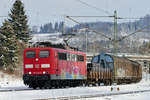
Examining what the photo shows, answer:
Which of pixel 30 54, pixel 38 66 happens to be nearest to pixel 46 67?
pixel 38 66

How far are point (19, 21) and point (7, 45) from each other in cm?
1439

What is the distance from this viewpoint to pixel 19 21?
7556 cm

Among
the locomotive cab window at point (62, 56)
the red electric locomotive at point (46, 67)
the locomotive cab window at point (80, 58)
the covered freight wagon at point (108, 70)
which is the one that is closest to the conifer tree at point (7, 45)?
the covered freight wagon at point (108, 70)

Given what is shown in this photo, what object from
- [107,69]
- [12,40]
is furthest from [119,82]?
[12,40]

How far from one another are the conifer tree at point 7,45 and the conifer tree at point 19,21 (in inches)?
432

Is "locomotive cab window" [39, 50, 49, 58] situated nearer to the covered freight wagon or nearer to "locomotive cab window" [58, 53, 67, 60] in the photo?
"locomotive cab window" [58, 53, 67, 60]

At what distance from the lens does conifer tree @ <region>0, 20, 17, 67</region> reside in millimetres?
62000

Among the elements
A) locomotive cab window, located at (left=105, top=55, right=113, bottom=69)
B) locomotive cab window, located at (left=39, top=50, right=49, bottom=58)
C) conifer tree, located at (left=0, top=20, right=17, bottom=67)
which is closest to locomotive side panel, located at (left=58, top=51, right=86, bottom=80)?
locomotive cab window, located at (left=39, top=50, right=49, bottom=58)

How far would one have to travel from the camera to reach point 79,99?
20.3 m

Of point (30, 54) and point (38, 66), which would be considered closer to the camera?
point (38, 66)

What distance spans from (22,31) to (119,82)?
3449 centimetres

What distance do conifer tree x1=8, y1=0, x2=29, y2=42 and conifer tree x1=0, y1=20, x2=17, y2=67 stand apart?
10963 mm

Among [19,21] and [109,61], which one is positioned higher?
[19,21]

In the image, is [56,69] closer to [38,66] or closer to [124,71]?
[38,66]
